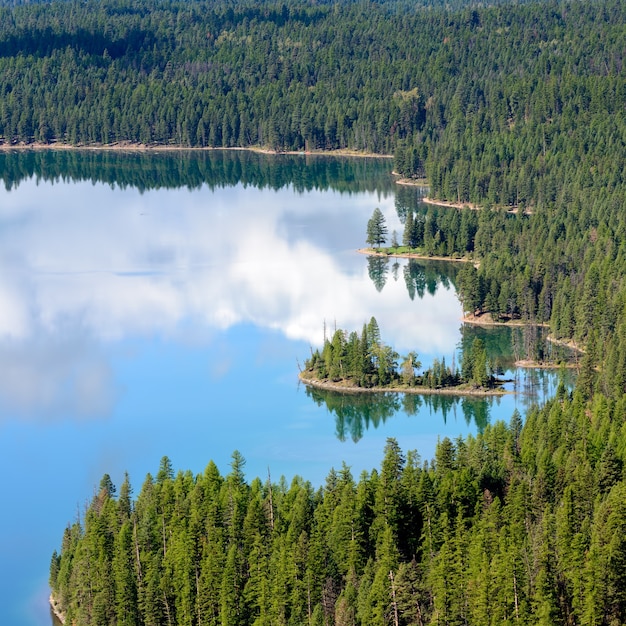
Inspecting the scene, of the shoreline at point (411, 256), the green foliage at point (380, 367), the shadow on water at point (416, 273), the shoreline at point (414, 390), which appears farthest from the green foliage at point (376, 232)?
the shoreline at point (414, 390)

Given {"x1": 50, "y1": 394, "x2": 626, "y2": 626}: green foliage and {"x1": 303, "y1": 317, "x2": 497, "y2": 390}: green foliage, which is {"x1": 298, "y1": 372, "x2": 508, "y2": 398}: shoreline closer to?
{"x1": 303, "y1": 317, "x2": 497, "y2": 390}: green foliage

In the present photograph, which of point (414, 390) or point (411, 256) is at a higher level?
point (411, 256)

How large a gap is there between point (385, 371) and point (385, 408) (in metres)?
4.09

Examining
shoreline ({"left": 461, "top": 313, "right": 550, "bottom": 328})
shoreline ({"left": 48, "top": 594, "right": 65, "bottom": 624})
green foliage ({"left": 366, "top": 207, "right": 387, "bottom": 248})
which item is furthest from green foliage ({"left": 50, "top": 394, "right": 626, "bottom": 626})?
green foliage ({"left": 366, "top": 207, "right": 387, "bottom": 248})

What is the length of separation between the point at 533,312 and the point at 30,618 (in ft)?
212

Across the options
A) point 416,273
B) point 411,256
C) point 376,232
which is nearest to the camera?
point 416,273

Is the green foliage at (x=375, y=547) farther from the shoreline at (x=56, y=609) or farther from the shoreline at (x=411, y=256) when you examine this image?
the shoreline at (x=411, y=256)

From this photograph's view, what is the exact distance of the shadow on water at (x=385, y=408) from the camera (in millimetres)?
109000

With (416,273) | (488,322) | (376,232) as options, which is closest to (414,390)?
(488,322)

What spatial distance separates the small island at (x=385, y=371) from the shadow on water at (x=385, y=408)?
685 mm

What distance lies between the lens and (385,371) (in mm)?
115125

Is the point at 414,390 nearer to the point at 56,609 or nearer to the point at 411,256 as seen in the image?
the point at 56,609

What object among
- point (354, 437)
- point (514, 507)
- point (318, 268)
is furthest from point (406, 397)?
point (318, 268)

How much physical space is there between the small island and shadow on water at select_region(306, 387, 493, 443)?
2.25 ft
